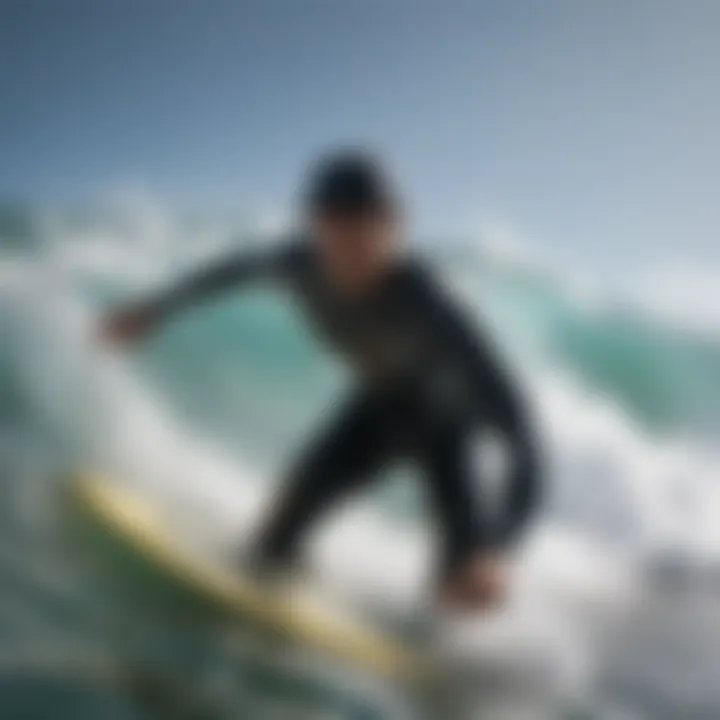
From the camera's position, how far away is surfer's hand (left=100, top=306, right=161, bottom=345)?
1.39 metres

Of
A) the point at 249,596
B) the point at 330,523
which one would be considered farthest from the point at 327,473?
the point at 249,596

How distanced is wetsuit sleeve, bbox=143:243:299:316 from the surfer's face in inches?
2.1

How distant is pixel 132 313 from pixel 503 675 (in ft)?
2.06

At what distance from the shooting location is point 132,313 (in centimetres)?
140

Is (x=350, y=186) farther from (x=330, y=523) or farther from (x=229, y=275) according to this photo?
(x=330, y=523)

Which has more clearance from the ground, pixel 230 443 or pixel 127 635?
pixel 230 443

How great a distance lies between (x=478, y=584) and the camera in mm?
1257

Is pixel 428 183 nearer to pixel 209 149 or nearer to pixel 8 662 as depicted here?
pixel 209 149

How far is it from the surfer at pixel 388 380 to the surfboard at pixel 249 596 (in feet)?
0.16

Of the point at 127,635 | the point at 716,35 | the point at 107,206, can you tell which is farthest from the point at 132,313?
the point at 716,35

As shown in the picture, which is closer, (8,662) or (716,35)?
(8,662)

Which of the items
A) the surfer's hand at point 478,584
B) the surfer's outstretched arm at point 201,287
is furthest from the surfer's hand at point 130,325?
the surfer's hand at point 478,584

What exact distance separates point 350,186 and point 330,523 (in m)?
0.41

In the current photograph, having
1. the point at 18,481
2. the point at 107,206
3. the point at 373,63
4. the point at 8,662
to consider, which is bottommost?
the point at 8,662
